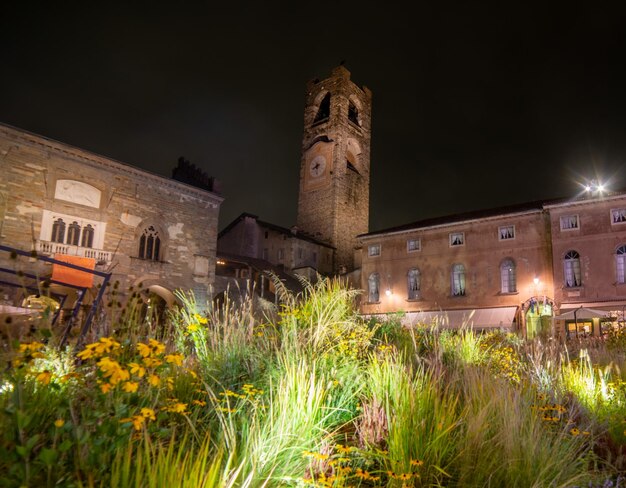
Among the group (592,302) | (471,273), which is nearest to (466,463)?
(592,302)

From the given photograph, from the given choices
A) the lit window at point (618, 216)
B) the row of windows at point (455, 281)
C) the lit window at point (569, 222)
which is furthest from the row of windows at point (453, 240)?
the lit window at point (618, 216)

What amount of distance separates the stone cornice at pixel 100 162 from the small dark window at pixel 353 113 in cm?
2262

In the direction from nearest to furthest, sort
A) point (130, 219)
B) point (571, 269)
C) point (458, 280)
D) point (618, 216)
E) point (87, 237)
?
point (87, 237) → point (130, 219) → point (618, 216) → point (571, 269) → point (458, 280)

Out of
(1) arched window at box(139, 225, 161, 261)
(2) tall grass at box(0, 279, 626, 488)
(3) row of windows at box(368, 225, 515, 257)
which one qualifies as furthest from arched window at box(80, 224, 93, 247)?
(3) row of windows at box(368, 225, 515, 257)

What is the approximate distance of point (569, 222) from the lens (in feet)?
75.7

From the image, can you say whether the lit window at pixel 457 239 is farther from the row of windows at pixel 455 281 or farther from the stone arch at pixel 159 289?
the stone arch at pixel 159 289

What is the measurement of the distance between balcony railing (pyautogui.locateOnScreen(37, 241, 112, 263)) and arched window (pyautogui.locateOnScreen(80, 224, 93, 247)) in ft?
0.74

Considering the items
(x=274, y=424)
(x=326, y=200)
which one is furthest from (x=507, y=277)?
(x=274, y=424)

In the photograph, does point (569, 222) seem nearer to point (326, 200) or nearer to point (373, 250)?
point (373, 250)

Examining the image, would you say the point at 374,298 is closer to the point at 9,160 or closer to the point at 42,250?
the point at 42,250

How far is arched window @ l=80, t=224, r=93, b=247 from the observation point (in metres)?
19.8

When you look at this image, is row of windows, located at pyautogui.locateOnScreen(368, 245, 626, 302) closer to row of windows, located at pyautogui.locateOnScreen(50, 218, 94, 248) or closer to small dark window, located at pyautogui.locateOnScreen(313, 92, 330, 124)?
row of windows, located at pyautogui.locateOnScreen(50, 218, 94, 248)

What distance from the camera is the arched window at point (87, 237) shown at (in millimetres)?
19766

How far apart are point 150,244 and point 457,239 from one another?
17106mm
